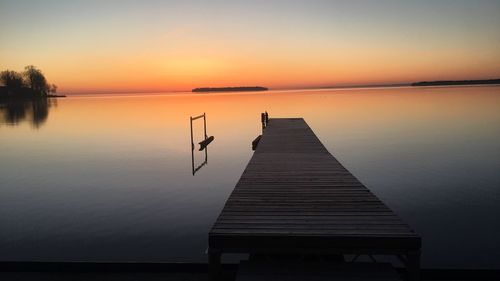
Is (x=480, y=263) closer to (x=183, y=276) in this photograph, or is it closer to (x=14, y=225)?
(x=183, y=276)

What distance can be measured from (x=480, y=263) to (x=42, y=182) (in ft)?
65.4

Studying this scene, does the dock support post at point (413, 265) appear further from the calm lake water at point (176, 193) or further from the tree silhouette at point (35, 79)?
the tree silhouette at point (35, 79)

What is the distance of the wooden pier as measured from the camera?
16.2 feet

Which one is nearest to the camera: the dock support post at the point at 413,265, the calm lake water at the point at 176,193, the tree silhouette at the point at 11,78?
the dock support post at the point at 413,265

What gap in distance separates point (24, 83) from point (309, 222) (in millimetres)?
186734

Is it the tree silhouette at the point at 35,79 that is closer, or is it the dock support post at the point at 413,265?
the dock support post at the point at 413,265

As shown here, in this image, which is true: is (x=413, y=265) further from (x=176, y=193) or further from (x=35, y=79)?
(x=35, y=79)

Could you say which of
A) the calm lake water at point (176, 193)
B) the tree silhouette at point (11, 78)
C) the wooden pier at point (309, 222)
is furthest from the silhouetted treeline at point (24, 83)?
the wooden pier at point (309, 222)

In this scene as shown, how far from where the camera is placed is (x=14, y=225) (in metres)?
12.5

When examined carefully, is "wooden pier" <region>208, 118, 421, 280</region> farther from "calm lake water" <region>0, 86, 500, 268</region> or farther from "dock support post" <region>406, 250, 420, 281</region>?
"calm lake water" <region>0, 86, 500, 268</region>

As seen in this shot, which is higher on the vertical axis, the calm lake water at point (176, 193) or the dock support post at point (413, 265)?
the dock support post at point (413, 265)

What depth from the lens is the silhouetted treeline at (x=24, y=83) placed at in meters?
150

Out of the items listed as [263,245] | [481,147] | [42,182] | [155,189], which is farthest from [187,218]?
[481,147]

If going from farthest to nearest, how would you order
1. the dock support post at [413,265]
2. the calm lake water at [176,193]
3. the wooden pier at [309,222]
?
1. the calm lake water at [176,193]
2. the wooden pier at [309,222]
3. the dock support post at [413,265]
